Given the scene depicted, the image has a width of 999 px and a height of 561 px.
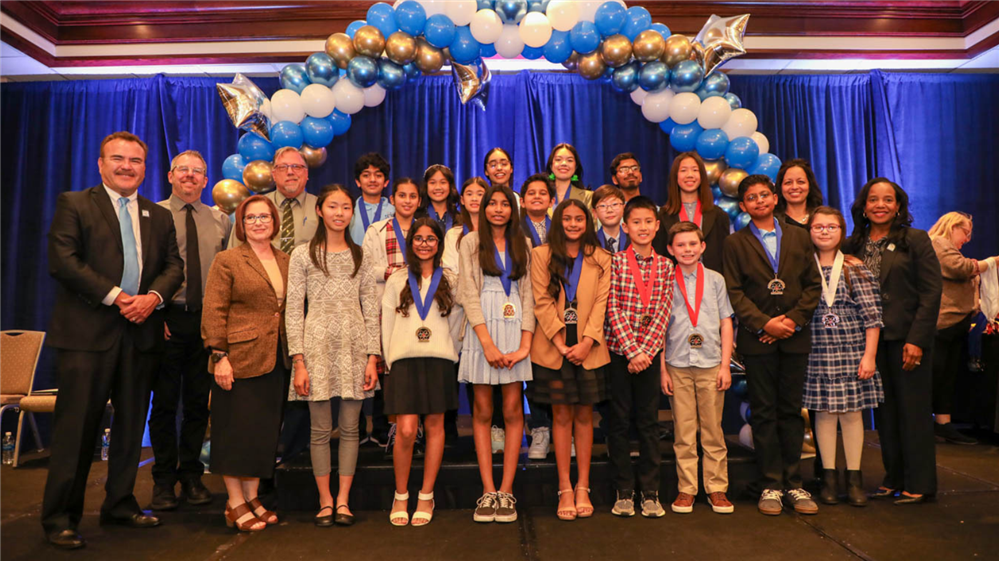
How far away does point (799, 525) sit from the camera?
2.90 metres

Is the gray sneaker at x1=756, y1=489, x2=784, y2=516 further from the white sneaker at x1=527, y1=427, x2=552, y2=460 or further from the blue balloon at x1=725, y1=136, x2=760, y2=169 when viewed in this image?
the blue balloon at x1=725, y1=136, x2=760, y2=169

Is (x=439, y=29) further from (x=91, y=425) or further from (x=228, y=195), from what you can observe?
(x=91, y=425)

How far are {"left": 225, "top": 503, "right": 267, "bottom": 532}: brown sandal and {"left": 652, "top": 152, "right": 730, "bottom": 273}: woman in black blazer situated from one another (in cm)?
242

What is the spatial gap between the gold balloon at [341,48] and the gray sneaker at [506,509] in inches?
123

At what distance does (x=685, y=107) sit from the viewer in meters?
4.64

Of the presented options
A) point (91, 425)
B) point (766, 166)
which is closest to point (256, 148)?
point (91, 425)

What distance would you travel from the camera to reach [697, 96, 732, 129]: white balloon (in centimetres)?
463

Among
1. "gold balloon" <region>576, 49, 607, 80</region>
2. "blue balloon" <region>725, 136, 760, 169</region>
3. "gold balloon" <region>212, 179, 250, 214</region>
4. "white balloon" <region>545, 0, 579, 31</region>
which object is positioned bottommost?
"gold balloon" <region>212, 179, 250, 214</region>

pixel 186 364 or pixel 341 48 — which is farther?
pixel 341 48

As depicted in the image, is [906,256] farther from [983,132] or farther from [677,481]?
[983,132]

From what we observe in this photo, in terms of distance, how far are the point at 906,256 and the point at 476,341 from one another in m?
2.17

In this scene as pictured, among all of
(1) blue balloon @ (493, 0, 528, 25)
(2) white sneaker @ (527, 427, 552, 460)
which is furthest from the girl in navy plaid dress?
(1) blue balloon @ (493, 0, 528, 25)

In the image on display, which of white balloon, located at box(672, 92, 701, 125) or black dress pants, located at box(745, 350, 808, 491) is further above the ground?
white balloon, located at box(672, 92, 701, 125)

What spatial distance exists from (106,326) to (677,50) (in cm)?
378
